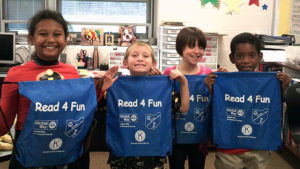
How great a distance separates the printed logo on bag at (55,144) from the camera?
3.97 ft

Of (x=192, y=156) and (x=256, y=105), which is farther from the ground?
(x=256, y=105)

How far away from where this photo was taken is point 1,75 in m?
3.41

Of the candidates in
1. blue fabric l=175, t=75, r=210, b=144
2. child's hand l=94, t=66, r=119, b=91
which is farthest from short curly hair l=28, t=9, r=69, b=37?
blue fabric l=175, t=75, r=210, b=144

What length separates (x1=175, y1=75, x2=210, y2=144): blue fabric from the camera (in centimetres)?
164

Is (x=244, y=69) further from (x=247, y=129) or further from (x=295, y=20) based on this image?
(x=295, y=20)

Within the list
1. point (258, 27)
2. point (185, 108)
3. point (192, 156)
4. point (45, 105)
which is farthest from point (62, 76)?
point (258, 27)

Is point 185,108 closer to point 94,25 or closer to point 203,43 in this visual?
point 203,43

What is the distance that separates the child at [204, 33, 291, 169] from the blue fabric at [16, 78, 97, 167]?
0.74 metres

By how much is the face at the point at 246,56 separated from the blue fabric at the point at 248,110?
0.12 metres

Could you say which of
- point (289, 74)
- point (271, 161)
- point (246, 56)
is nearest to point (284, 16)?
point (289, 74)

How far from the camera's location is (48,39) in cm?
133

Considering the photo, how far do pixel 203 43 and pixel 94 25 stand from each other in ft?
9.61

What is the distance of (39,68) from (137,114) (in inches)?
20.8

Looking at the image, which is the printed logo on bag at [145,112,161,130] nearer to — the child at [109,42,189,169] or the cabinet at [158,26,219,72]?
the child at [109,42,189,169]
